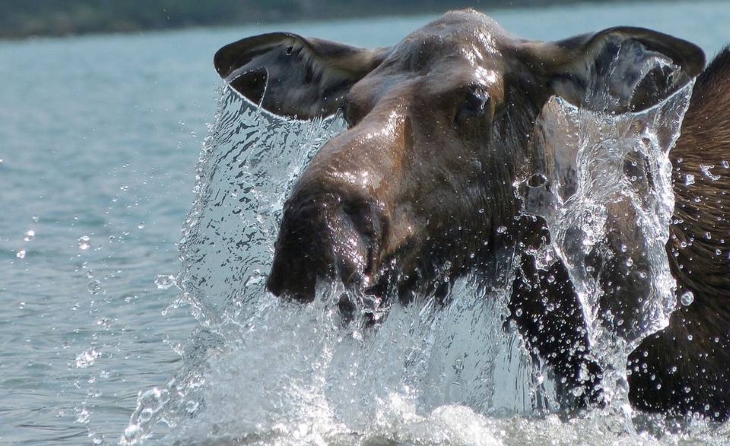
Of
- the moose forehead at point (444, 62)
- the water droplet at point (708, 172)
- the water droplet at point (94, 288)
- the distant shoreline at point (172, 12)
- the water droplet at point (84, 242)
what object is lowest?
the distant shoreline at point (172, 12)

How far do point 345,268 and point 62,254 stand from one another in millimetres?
5291

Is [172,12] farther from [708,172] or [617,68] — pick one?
[617,68]

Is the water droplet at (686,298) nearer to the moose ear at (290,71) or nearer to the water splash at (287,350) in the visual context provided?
the water splash at (287,350)

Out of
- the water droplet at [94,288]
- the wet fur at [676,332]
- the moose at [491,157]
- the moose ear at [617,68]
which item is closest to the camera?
the moose at [491,157]

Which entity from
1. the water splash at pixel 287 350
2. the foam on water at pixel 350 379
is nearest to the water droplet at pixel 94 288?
the water splash at pixel 287 350

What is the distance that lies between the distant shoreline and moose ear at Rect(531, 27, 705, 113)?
43.6 m

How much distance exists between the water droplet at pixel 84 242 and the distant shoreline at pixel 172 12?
3888cm

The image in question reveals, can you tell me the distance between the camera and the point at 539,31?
33125mm

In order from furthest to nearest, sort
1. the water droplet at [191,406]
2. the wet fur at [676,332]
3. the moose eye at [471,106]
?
the water droplet at [191,406] < the wet fur at [676,332] < the moose eye at [471,106]

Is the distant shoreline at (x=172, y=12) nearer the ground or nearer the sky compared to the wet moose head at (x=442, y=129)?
nearer the ground

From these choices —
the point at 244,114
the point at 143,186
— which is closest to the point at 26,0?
the point at 143,186

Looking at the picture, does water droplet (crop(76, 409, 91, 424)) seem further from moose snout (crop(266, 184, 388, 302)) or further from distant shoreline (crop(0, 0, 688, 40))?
distant shoreline (crop(0, 0, 688, 40))

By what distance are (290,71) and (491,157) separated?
1093 millimetres

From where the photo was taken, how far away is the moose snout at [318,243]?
3.46 metres
